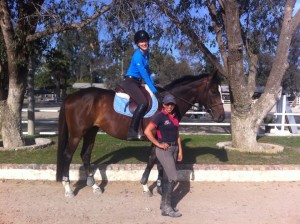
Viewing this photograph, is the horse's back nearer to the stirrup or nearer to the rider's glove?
the rider's glove

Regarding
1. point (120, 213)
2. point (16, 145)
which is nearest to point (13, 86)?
point (16, 145)

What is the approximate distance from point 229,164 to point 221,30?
524 centimetres

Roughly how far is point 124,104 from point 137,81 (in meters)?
0.47

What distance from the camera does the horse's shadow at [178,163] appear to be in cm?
689

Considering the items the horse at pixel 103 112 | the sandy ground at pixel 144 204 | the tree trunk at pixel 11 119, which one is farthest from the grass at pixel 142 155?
the horse at pixel 103 112

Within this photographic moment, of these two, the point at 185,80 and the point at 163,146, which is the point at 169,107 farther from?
the point at 185,80

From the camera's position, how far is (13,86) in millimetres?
9445

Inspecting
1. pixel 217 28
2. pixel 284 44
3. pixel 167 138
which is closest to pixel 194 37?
pixel 217 28

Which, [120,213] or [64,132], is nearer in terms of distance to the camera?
[120,213]

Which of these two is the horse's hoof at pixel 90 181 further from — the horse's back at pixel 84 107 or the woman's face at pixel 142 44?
the woman's face at pixel 142 44

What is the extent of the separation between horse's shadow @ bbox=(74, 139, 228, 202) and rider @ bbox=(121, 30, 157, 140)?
1.37m

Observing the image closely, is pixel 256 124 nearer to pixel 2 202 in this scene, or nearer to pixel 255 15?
pixel 255 15

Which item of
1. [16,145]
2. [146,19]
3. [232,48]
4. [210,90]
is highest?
[146,19]

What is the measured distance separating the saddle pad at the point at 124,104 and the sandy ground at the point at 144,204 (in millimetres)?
1482
